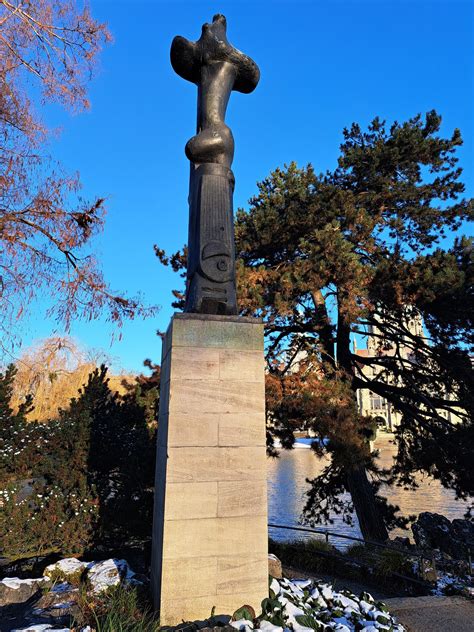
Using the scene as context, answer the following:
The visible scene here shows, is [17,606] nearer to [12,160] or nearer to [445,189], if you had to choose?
[12,160]

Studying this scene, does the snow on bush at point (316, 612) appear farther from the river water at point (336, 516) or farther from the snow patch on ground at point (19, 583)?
the river water at point (336, 516)

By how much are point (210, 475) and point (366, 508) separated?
9.30m

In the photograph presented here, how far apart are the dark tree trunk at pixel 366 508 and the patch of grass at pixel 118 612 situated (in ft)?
28.2

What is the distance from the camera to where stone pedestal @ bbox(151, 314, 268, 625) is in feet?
14.1

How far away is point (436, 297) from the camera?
10961 mm

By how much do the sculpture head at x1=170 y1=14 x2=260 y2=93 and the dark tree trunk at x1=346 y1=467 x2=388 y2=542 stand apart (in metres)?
9.96

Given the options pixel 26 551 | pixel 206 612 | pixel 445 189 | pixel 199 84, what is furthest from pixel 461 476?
pixel 199 84

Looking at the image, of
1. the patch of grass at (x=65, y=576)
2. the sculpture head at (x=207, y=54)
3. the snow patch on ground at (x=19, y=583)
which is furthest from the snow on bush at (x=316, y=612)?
the sculpture head at (x=207, y=54)

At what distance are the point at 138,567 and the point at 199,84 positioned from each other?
22.1 ft

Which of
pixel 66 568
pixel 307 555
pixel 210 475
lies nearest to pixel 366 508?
pixel 307 555

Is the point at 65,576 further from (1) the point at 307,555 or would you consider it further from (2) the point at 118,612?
(1) the point at 307,555

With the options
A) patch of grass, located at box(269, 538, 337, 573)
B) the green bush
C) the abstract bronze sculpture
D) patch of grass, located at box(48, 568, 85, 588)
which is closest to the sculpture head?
the abstract bronze sculpture

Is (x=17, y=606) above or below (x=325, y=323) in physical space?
below

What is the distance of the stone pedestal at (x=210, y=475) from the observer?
4.30 m
